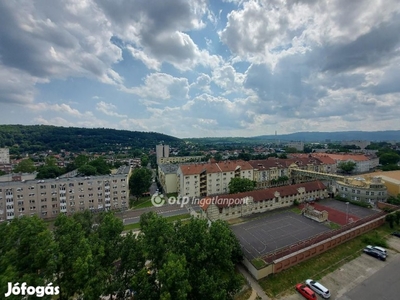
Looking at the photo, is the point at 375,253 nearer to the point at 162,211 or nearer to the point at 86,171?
the point at 162,211

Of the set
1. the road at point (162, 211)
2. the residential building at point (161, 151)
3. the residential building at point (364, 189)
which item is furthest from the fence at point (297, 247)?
the residential building at point (161, 151)

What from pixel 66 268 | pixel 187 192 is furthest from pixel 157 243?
pixel 187 192

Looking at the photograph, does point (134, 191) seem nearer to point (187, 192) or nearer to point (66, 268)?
point (187, 192)

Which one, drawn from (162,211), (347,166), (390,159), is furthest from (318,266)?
(390,159)

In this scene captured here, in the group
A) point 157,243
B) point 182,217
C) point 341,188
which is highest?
point 157,243

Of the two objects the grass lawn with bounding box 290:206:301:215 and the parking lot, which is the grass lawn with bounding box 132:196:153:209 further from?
the parking lot

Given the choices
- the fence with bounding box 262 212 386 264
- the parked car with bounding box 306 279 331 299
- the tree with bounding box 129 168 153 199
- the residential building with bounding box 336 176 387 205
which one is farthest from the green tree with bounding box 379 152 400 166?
the tree with bounding box 129 168 153 199
